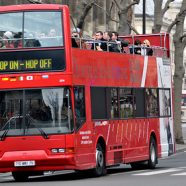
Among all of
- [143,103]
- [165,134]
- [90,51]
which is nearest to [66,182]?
[90,51]

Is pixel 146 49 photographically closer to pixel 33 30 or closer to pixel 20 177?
pixel 20 177

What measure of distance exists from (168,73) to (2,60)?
876 centimetres

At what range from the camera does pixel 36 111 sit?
22469 mm

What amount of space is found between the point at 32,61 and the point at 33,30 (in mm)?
703

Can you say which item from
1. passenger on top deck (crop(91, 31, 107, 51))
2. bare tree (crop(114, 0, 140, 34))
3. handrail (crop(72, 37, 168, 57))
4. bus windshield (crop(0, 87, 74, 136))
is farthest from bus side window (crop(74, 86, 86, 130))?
bare tree (crop(114, 0, 140, 34))

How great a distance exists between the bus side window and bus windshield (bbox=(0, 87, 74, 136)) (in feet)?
1.01

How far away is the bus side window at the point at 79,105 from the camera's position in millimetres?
22594

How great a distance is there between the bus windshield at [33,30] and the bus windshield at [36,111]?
1094mm

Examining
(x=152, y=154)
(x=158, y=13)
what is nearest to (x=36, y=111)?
(x=152, y=154)

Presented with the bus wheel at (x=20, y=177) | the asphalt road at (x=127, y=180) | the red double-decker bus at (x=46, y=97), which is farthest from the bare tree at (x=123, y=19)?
the bus wheel at (x=20, y=177)

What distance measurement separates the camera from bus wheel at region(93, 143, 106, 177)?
78.4 ft

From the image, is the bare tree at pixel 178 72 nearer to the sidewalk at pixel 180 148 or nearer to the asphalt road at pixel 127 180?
the sidewalk at pixel 180 148

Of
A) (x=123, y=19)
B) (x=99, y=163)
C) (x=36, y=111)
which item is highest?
(x=123, y=19)

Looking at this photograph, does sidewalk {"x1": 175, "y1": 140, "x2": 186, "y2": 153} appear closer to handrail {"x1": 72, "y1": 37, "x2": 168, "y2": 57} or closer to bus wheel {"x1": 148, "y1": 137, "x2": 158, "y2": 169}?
handrail {"x1": 72, "y1": 37, "x2": 168, "y2": 57}
